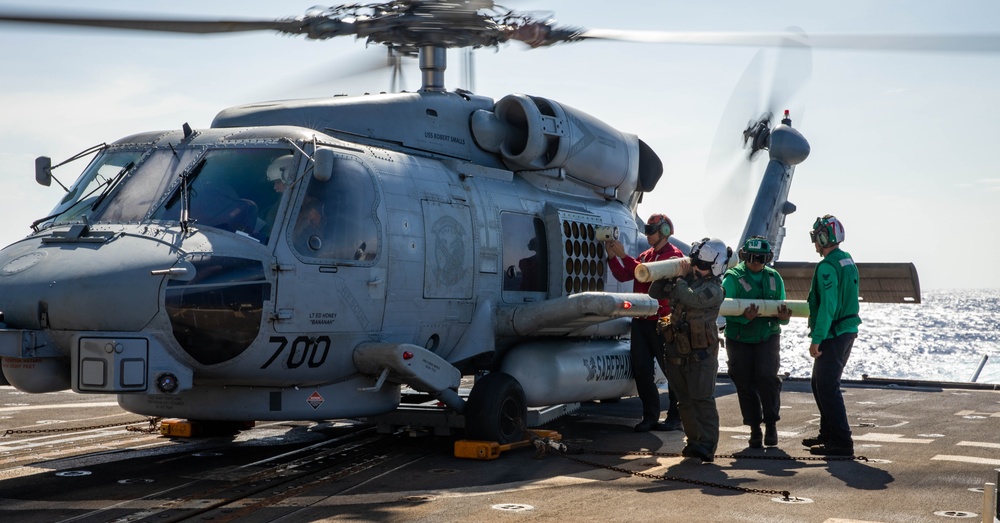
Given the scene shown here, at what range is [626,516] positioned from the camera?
605 cm

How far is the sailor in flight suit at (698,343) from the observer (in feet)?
27.0

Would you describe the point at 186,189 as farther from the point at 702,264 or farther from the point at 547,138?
the point at 702,264

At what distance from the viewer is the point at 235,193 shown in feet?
25.2

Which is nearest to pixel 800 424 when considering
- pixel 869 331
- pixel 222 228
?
pixel 222 228

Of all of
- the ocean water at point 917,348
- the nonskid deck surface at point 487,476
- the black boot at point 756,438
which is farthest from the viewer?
the ocean water at point 917,348

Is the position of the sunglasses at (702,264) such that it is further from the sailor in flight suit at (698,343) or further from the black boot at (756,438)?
the black boot at (756,438)

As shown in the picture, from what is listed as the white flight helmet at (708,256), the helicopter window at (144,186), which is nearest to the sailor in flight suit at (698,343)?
the white flight helmet at (708,256)

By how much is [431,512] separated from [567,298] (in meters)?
3.21

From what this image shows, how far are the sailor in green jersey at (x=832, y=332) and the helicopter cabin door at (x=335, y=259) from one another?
3.61 m

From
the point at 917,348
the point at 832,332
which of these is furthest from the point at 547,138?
the point at 917,348

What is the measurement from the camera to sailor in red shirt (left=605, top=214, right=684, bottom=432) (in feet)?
33.1

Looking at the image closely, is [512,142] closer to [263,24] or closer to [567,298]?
[567,298]

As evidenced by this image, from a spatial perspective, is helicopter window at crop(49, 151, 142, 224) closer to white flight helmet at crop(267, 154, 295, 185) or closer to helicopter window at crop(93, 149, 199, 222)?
helicopter window at crop(93, 149, 199, 222)

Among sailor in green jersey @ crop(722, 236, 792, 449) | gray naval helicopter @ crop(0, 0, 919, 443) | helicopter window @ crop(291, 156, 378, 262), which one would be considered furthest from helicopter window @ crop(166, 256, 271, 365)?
sailor in green jersey @ crop(722, 236, 792, 449)
